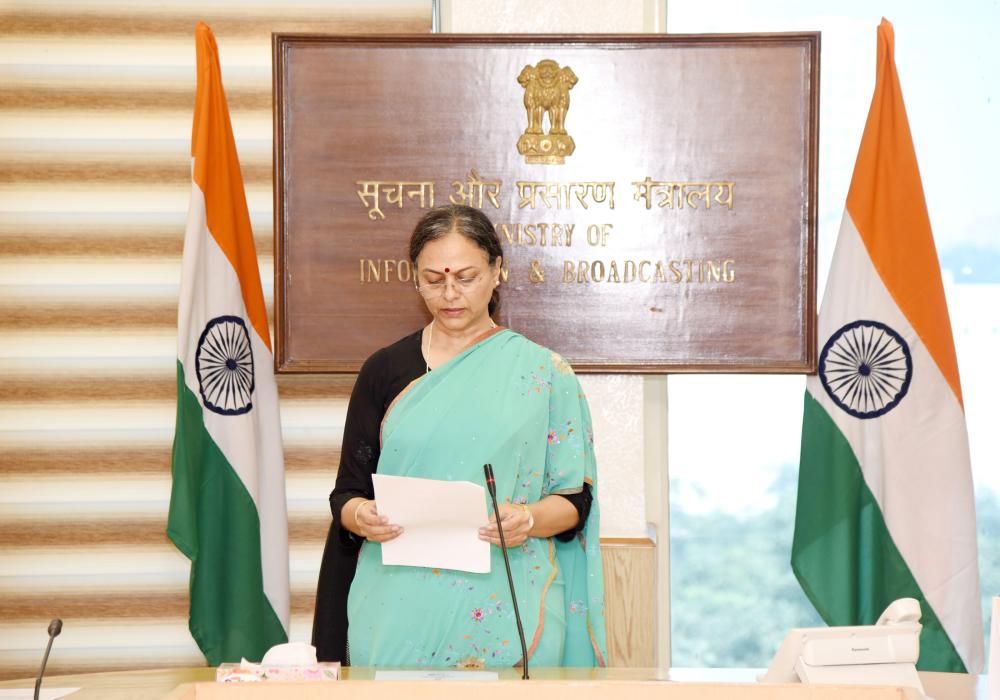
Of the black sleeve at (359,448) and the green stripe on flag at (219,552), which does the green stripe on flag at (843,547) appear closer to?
the black sleeve at (359,448)

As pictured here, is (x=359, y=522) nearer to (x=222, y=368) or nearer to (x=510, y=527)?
(x=510, y=527)

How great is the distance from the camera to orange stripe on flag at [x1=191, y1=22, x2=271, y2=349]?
10.1ft

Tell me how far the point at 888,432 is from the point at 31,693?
2350mm

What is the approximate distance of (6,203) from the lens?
3.42 metres

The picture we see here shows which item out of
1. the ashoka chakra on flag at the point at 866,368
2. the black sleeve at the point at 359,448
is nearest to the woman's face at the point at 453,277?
the black sleeve at the point at 359,448

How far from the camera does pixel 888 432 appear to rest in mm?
3029

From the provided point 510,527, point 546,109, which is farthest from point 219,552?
point 546,109

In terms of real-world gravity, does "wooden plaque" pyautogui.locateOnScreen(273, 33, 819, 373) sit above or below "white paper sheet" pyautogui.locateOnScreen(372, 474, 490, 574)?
above

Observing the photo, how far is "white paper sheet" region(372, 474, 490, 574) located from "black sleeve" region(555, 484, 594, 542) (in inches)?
9.6

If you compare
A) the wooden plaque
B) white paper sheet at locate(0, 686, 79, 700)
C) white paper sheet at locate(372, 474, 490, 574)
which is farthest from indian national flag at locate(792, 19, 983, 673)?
white paper sheet at locate(0, 686, 79, 700)

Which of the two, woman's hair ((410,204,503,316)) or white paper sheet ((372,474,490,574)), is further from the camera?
woman's hair ((410,204,503,316))

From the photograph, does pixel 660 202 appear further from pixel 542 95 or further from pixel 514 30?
pixel 514 30

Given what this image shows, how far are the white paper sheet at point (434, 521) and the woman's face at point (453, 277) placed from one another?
0.43 metres

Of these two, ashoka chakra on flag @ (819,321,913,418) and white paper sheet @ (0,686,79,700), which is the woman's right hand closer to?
white paper sheet @ (0,686,79,700)
